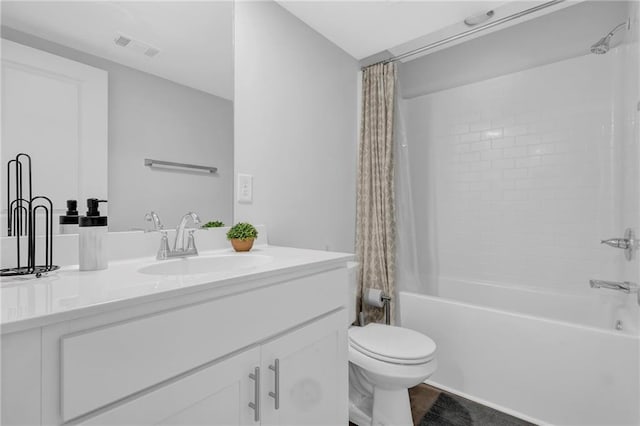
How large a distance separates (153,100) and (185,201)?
40 centimetres

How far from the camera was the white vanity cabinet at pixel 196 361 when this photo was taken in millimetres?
534

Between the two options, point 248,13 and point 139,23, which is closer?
point 139,23

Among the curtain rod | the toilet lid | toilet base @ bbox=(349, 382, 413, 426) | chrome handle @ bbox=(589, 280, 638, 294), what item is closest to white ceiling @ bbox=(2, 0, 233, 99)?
the curtain rod

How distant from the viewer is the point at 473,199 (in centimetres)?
241

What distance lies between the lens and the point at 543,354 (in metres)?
1.59

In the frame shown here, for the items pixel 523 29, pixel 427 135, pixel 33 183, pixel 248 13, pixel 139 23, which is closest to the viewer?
pixel 33 183

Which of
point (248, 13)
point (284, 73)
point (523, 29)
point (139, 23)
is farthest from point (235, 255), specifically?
point (523, 29)

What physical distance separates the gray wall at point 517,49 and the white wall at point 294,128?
638 mm

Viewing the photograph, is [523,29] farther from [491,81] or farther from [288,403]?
[288,403]

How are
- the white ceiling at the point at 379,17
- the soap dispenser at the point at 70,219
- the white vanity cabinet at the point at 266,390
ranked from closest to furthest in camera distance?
the white vanity cabinet at the point at 266,390, the soap dispenser at the point at 70,219, the white ceiling at the point at 379,17

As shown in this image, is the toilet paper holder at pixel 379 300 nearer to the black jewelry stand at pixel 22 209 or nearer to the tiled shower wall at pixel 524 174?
the tiled shower wall at pixel 524 174

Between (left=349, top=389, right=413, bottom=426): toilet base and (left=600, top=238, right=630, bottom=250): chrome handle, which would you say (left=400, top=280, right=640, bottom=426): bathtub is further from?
(left=349, top=389, right=413, bottom=426): toilet base

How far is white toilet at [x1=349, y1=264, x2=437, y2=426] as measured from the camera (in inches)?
55.1

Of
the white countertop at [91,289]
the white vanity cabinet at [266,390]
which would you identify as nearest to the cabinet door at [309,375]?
the white vanity cabinet at [266,390]
